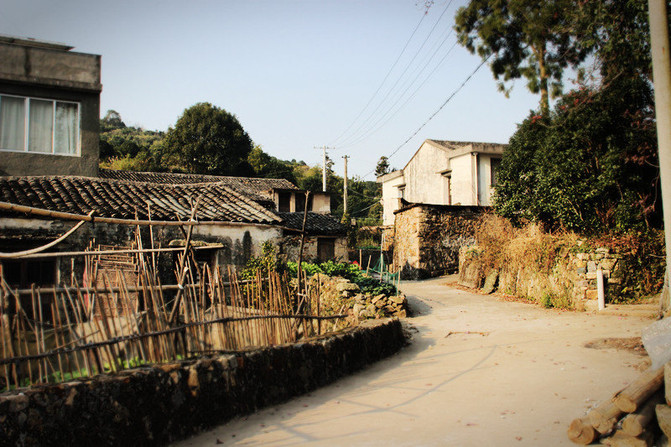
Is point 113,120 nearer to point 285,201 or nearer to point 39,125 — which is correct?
point 285,201

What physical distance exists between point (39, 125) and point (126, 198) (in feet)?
12.0

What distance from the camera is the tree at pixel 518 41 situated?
48.1 feet

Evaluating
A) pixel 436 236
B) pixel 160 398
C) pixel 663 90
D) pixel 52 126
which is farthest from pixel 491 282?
pixel 52 126

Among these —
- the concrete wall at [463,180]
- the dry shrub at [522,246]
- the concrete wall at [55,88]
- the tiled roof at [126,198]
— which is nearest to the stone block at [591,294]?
the dry shrub at [522,246]

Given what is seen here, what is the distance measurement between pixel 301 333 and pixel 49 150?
35.1 ft

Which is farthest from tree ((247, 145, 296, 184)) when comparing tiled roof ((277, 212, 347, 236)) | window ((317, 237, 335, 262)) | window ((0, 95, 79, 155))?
window ((0, 95, 79, 155))

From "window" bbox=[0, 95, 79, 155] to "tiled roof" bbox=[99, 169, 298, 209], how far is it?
7294 millimetres

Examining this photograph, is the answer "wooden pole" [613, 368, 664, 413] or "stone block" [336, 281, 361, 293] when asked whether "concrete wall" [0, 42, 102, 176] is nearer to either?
"stone block" [336, 281, 361, 293]

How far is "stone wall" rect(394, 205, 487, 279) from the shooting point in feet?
66.2

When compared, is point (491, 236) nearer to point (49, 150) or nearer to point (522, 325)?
point (522, 325)

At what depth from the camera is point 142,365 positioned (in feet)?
14.9

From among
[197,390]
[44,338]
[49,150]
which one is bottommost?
[197,390]

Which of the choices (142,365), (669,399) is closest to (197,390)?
(142,365)

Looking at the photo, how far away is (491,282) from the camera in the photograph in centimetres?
1504
